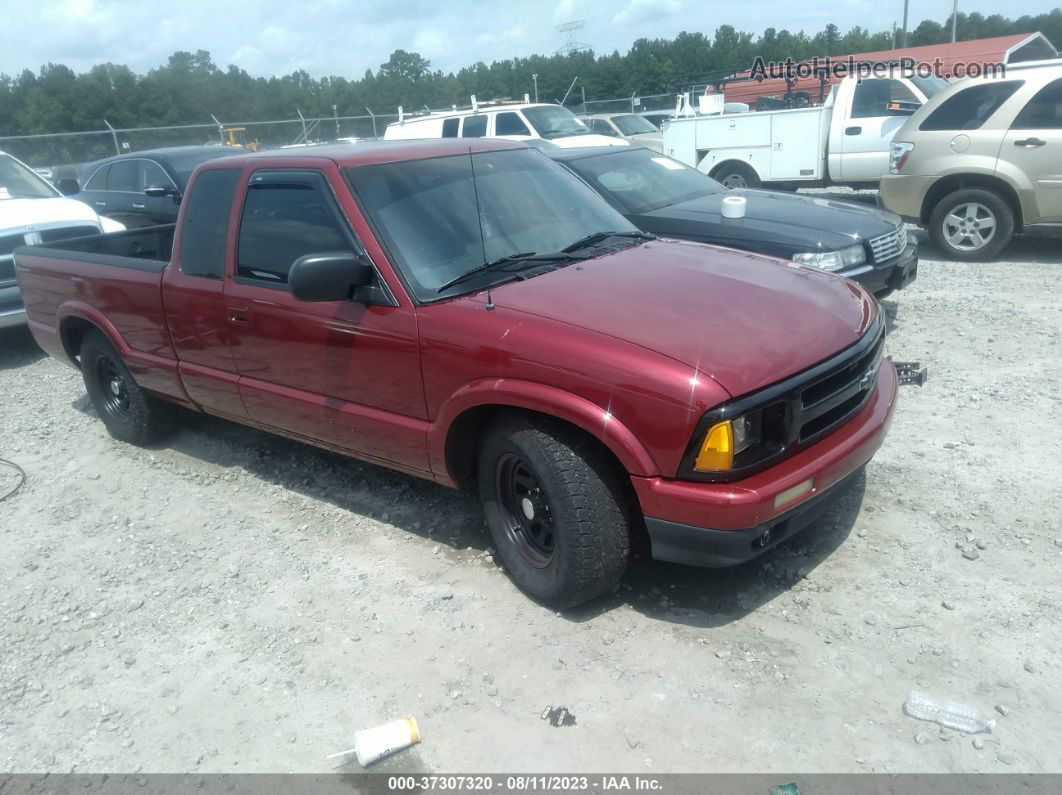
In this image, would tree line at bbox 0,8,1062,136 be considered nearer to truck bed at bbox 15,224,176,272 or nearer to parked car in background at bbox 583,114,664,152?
parked car in background at bbox 583,114,664,152

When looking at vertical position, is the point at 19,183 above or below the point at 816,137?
above

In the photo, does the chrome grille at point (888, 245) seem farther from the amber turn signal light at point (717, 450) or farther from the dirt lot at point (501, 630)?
the amber turn signal light at point (717, 450)

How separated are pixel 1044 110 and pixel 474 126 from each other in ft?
32.1

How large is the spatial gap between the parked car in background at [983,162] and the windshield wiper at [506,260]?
6591 mm

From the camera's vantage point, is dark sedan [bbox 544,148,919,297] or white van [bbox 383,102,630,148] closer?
dark sedan [bbox 544,148,919,297]

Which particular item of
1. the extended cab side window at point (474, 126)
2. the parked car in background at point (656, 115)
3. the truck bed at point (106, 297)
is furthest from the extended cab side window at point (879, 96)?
the parked car in background at point (656, 115)

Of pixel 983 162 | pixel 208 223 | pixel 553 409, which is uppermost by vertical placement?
pixel 208 223

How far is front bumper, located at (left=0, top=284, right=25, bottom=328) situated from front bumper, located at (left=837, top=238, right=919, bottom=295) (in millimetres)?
7094

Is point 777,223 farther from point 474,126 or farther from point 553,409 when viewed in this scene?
point 474,126

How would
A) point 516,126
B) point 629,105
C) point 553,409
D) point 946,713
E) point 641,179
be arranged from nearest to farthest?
point 946,713, point 553,409, point 641,179, point 516,126, point 629,105

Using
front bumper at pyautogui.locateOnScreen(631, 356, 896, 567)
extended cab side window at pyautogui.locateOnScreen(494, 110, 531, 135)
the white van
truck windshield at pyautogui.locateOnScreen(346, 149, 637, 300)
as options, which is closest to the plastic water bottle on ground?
front bumper at pyautogui.locateOnScreen(631, 356, 896, 567)

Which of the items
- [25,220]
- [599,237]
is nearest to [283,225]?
[599,237]

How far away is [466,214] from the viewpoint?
3.92 metres

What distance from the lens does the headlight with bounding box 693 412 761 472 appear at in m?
2.88
